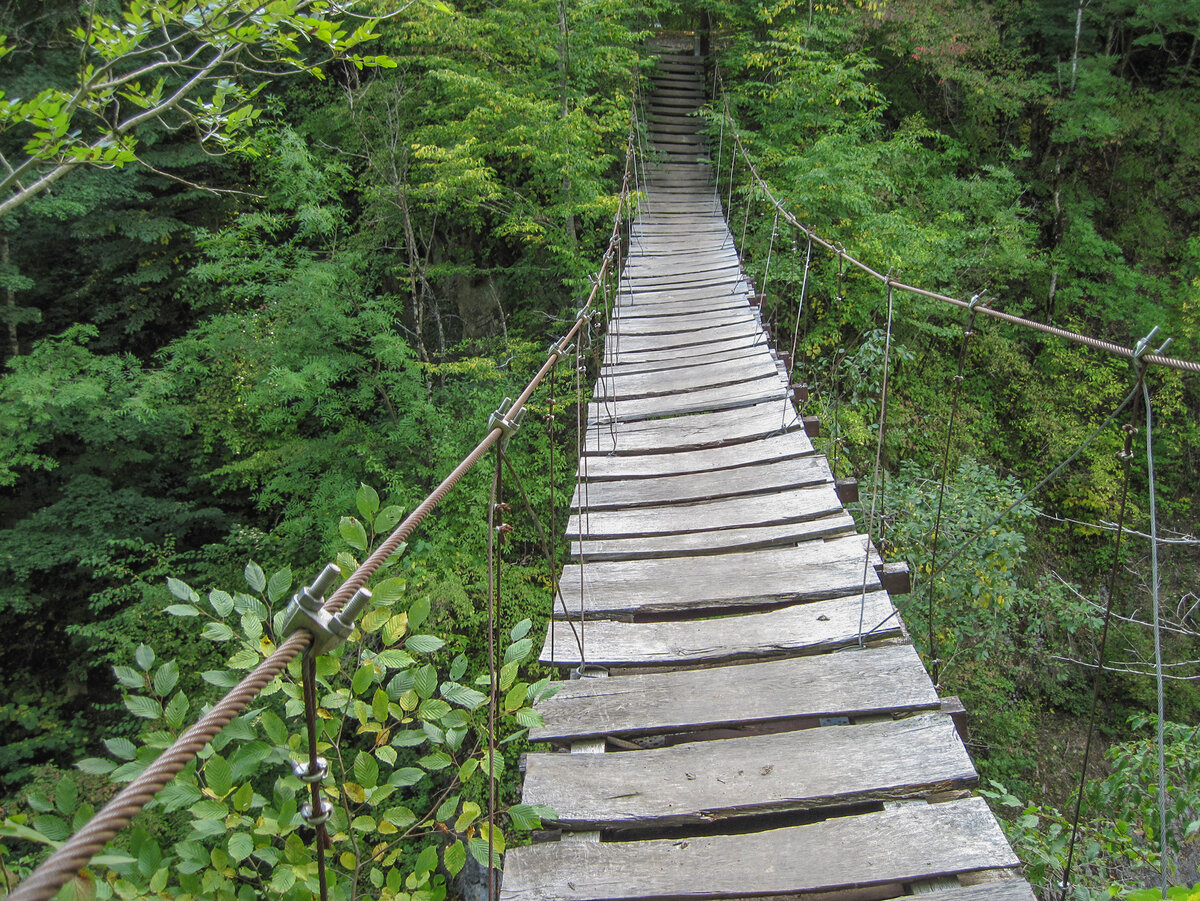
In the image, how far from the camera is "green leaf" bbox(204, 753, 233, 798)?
3.67ft

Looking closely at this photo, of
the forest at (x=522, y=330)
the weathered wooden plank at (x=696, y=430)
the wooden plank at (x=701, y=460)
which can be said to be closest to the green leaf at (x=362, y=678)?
the wooden plank at (x=701, y=460)

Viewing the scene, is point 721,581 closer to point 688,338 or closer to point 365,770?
point 365,770

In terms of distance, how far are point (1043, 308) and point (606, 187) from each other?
5856 mm

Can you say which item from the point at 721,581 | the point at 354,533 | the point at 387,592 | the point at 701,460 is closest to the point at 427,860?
the point at 387,592

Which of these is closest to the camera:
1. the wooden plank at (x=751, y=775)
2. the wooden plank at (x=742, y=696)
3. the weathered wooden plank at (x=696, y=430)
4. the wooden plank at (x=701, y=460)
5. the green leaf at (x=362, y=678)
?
the green leaf at (x=362, y=678)

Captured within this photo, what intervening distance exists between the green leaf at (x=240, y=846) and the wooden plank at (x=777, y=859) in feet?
1.76

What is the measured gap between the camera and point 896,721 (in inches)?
65.4

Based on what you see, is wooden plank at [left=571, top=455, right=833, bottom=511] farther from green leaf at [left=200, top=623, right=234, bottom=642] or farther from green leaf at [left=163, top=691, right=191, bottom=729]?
green leaf at [left=163, top=691, right=191, bottom=729]

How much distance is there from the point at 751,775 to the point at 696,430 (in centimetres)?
204

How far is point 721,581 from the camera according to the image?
2.25m

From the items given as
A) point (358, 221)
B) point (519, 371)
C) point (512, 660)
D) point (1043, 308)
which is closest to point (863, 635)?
point (512, 660)

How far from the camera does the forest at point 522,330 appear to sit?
5.32m

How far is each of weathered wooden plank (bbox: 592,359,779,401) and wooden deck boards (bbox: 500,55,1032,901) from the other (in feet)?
1.78

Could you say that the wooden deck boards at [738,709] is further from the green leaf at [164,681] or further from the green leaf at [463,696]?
the green leaf at [164,681]
